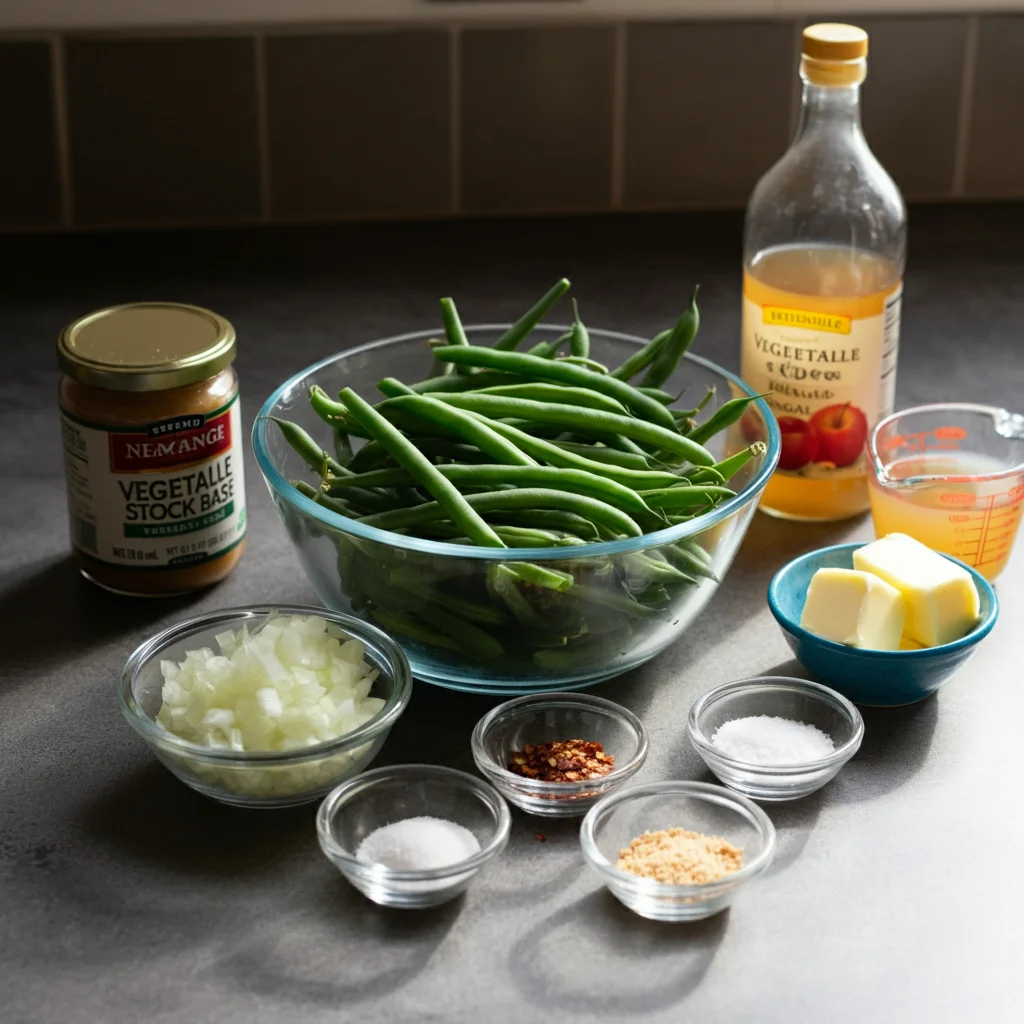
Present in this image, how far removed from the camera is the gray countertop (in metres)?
0.96

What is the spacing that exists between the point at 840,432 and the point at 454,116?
91 centimetres

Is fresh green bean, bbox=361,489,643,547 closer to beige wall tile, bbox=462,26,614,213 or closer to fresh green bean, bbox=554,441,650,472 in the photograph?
fresh green bean, bbox=554,441,650,472

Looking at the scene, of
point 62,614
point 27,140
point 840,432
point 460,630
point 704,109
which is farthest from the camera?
point 704,109

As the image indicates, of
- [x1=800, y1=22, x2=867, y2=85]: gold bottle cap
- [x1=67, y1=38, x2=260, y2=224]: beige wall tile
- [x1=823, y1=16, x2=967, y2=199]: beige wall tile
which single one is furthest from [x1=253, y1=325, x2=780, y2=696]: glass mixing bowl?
[x1=823, y1=16, x2=967, y2=199]: beige wall tile

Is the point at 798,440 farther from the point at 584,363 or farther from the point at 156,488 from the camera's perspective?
the point at 156,488

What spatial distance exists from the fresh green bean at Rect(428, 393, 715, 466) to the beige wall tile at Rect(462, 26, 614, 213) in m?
0.97

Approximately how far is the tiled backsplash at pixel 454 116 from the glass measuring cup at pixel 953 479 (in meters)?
0.86

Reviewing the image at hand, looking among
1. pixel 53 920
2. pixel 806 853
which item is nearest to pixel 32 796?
pixel 53 920

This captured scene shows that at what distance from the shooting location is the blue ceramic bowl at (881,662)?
1.20 meters

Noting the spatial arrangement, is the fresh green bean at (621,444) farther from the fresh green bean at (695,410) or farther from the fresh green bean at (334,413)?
the fresh green bean at (334,413)

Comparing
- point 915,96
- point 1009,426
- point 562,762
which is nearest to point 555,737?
point 562,762

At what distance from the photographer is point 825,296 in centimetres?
148

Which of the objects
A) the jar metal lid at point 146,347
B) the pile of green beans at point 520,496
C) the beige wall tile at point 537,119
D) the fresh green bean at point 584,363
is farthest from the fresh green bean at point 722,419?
the beige wall tile at point 537,119

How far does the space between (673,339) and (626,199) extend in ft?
2.98
